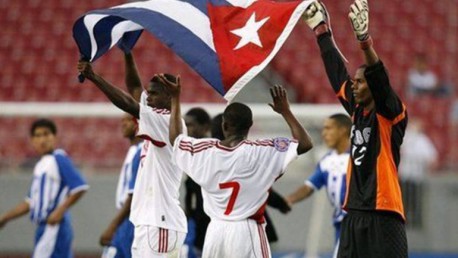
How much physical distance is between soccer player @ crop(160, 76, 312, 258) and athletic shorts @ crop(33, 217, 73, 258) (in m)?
3.52

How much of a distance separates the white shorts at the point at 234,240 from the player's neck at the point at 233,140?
56cm

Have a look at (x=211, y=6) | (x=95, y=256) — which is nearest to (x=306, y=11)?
(x=211, y=6)

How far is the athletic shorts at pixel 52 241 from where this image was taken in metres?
11.8

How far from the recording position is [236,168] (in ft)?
28.0

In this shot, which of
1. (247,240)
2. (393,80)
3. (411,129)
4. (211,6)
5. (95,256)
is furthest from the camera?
(393,80)

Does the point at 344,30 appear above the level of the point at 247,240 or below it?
above

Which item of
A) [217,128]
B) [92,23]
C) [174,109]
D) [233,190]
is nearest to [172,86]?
[174,109]

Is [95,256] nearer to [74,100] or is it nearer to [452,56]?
[74,100]

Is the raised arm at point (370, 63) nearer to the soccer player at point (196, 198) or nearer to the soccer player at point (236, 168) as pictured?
the soccer player at point (236, 168)

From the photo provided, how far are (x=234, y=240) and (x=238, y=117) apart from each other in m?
0.88

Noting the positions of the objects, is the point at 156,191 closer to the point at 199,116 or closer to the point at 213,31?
the point at 213,31

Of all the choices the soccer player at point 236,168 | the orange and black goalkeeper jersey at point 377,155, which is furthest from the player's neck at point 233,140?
the orange and black goalkeeper jersey at point 377,155

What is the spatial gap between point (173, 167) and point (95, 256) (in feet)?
26.2

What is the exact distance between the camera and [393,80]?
70.5 feet
